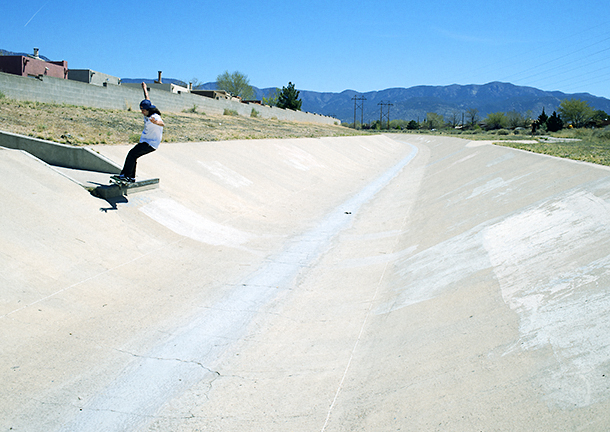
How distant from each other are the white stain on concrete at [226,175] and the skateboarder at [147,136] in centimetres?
568

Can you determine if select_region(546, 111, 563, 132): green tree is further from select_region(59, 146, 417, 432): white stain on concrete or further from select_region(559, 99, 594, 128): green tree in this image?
select_region(59, 146, 417, 432): white stain on concrete

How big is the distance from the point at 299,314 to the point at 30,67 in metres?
36.8

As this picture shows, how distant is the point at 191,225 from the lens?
11.3 m

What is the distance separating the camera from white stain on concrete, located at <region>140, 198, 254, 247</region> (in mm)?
10793

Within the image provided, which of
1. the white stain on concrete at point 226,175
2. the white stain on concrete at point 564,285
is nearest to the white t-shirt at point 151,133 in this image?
the white stain on concrete at point 226,175

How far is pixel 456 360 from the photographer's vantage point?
477 cm

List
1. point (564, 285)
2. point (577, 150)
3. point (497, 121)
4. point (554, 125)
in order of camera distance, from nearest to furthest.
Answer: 1. point (564, 285)
2. point (577, 150)
3. point (554, 125)
4. point (497, 121)

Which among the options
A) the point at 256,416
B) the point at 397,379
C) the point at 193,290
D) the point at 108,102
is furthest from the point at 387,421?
the point at 108,102

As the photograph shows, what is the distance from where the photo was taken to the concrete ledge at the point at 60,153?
11.4 m

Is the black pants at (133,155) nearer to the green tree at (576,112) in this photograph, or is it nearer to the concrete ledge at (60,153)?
the concrete ledge at (60,153)

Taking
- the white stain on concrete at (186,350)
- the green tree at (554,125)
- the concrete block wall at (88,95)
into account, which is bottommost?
the white stain on concrete at (186,350)

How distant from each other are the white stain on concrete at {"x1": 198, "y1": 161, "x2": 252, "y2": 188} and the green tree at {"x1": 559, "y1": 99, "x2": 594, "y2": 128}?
3738 inches

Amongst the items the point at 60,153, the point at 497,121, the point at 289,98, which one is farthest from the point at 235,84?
the point at 60,153

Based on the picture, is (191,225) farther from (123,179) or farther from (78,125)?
(78,125)
